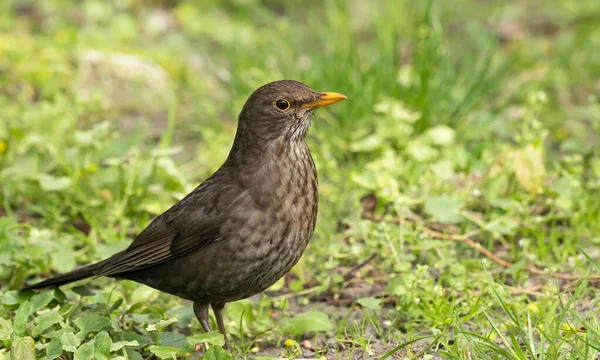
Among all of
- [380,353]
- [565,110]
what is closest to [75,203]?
[380,353]

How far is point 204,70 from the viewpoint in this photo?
8180mm

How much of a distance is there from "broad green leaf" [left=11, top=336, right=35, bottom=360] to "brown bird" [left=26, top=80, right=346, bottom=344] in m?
0.74

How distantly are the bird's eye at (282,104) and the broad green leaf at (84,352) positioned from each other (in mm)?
1403

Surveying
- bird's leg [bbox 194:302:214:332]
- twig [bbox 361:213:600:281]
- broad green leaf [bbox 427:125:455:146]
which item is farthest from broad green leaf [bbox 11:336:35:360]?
broad green leaf [bbox 427:125:455:146]

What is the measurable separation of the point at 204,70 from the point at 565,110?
10.3 ft

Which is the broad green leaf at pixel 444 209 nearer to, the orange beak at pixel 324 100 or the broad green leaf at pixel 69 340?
the orange beak at pixel 324 100

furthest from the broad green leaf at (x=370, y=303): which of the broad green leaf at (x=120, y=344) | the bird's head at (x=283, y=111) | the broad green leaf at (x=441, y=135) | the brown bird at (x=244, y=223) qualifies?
the broad green leaf at (x=441, y=135)

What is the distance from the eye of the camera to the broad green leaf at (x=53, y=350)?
3.80 meters

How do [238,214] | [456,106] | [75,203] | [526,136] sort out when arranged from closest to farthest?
1. [238,214]
2. [526,136]
3. [75,203]
4. [456,106]

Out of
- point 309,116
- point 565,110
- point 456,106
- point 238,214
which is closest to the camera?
point 238,214

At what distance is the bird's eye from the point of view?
4320 mm

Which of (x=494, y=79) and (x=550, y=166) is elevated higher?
(x=494, y=79)

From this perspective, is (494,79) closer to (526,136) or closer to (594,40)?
(526,136)

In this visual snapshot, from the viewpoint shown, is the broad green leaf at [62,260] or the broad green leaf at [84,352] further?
the broad green leaf at [62,260]
